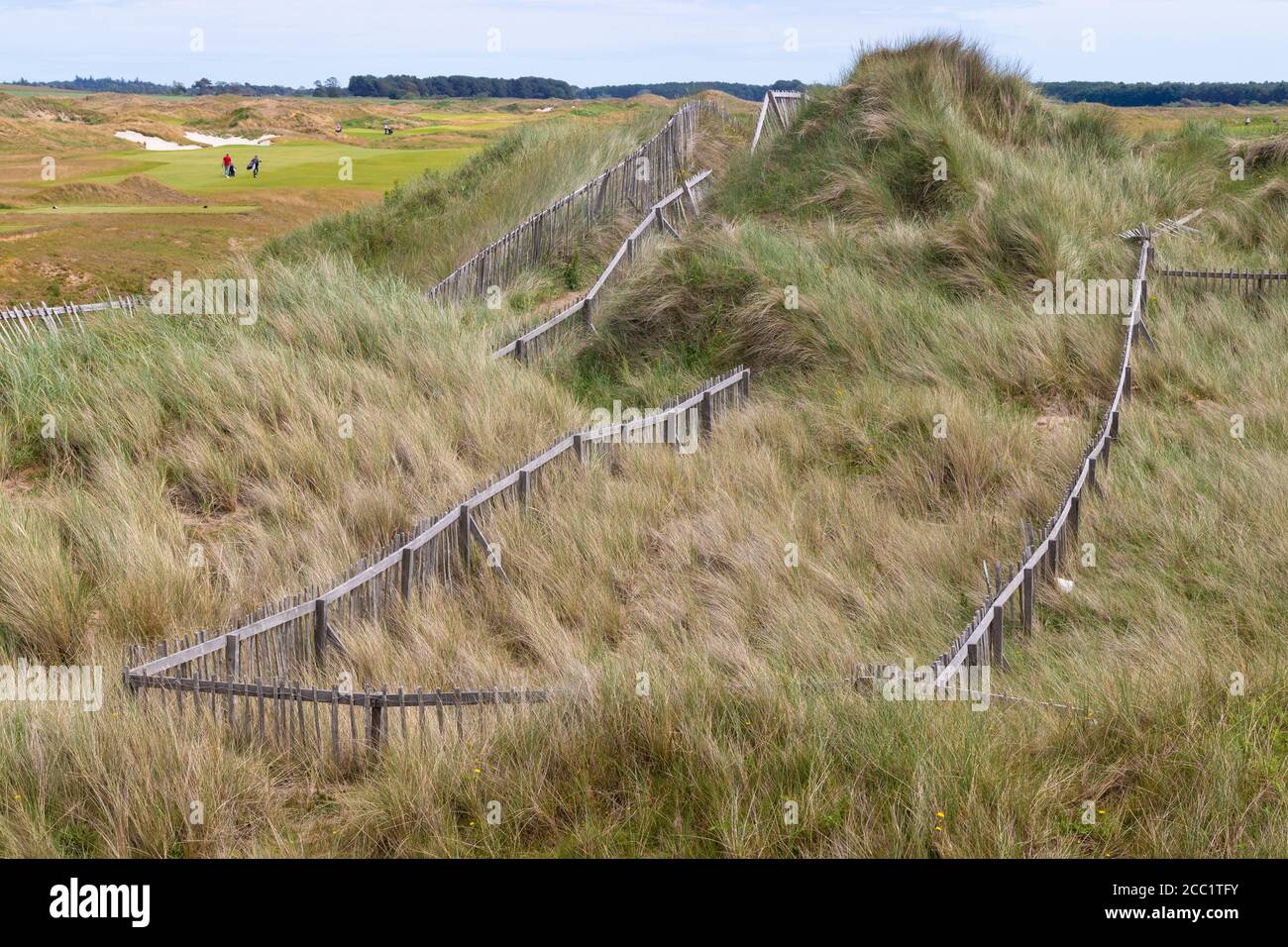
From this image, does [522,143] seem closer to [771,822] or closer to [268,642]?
[268,642]

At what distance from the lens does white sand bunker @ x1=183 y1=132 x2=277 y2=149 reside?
53875 mm

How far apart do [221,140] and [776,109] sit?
44358 millimetres

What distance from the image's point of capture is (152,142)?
174ft

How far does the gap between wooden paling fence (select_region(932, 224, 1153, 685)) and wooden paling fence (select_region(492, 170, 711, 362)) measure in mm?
6117

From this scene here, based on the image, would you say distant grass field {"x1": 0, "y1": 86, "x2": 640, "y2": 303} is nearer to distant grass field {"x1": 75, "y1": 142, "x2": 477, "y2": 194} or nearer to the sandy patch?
distant grass field {"x1": 75, "y1": 142, "x2": 477, "y2": 194}

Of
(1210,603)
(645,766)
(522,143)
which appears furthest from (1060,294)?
(522,143)

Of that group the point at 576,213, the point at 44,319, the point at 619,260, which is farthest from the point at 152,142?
the point at 44,319

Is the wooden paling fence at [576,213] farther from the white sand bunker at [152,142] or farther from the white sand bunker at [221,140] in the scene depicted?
the white sand bunker at [152,142]

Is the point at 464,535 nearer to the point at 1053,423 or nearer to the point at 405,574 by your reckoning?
the point at 405,574

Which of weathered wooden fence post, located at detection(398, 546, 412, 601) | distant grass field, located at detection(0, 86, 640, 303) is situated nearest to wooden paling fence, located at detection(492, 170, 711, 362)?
weathered wooden fence post, located at detection(398, 546, 412, 601)

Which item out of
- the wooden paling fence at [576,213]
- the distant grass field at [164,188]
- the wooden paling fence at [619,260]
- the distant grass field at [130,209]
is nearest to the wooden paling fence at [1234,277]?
the wooden paling fence at [619,260]

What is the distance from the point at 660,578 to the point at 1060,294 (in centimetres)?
721

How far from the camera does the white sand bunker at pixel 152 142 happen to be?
5262 cm
